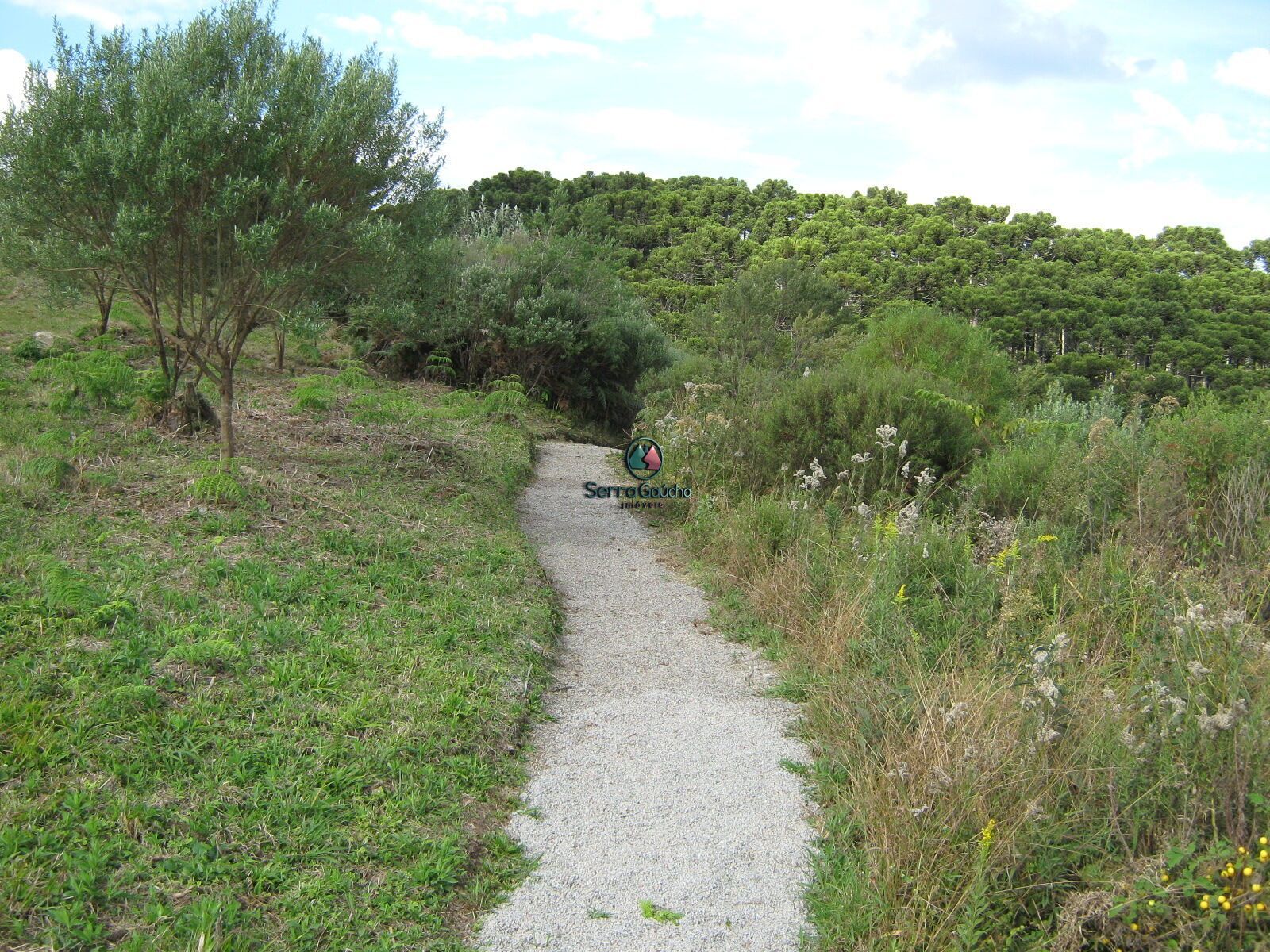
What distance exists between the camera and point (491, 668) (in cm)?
490

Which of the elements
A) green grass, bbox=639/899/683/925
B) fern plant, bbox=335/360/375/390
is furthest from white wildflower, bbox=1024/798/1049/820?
fern plant, bbox=335/360/375/390

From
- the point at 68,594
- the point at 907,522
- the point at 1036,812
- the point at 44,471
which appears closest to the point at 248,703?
Answer: the point at 68,594

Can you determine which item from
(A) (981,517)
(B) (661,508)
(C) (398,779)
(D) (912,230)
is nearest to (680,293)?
(D) (912,230)

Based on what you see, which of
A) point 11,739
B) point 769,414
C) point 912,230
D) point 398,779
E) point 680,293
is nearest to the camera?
point 11,739

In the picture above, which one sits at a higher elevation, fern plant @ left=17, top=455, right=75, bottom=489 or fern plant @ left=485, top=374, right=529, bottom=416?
fern plant @ left=485, top=374, right=529, bottom=416

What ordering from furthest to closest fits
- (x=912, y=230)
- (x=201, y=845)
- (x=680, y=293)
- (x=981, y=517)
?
(x=912, y=230)
(x=680, y=293)
(x=981, y=517)
(x=201, y=845)

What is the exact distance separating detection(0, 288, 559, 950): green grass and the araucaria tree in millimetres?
1414

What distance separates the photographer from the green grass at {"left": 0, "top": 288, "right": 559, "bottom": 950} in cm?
307

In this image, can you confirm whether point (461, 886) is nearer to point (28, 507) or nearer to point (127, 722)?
point (127, 722)

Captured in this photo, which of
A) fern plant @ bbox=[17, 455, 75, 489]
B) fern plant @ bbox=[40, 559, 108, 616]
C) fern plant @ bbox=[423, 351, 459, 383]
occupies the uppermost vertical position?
fern plant @ bbox=[423, 351, 459, 383]

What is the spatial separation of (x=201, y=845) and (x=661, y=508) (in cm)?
676

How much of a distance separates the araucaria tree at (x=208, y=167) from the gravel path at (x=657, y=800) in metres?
3.60

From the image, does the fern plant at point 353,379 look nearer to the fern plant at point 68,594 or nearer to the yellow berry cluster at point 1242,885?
the fern plant at point 68,594

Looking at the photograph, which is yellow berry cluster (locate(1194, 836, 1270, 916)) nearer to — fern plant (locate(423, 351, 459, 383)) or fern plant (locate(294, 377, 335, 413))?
fern plant (locate(294, 377, 335, 413))
